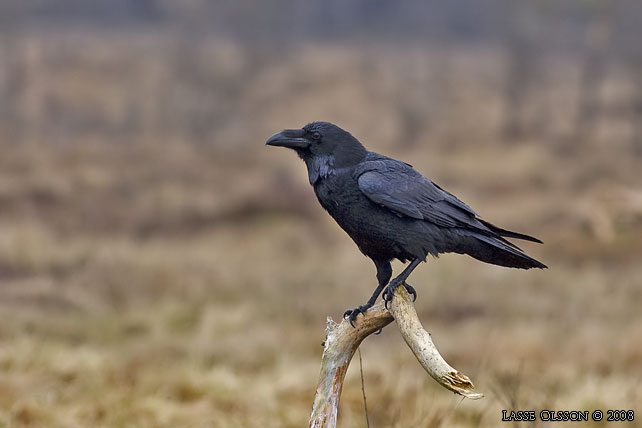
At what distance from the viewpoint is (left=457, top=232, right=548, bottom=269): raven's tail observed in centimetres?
322

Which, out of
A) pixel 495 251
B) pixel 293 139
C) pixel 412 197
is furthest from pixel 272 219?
pixel 495 251

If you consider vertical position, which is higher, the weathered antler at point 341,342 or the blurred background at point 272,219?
the blurred background at point 272,219

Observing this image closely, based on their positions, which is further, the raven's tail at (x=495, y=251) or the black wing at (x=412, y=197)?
the black wing at (x=412, y=197)

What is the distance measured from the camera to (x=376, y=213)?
11.0 feet

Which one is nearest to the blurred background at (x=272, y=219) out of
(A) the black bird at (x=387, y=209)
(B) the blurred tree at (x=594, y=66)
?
(B) the blurred tree at (x=594, y=66)

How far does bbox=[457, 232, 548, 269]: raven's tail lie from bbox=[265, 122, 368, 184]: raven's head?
24.2 inches

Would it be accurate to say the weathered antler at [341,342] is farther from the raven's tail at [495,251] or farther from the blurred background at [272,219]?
the blurred background at [272,219]

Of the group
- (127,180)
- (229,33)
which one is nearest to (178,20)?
(229,33)

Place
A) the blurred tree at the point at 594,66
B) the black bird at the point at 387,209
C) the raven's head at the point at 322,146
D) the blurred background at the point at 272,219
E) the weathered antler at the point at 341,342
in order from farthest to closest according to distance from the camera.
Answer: the blurred tree at the point at 594,66 < the blurred background at the point at 272,219 < the raven's head at the point at 322,146 < the black bird at the point at 387,209 < the weathered antler at the point at 341,342

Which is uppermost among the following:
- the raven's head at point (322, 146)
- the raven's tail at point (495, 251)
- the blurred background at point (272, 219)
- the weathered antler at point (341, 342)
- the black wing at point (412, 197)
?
the blurred background at point (272, 219)

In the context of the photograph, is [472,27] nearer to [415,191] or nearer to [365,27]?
[365,27]

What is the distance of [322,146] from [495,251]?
34.6 inches

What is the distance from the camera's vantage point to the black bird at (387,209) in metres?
3.33

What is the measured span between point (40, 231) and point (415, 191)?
8507mm
